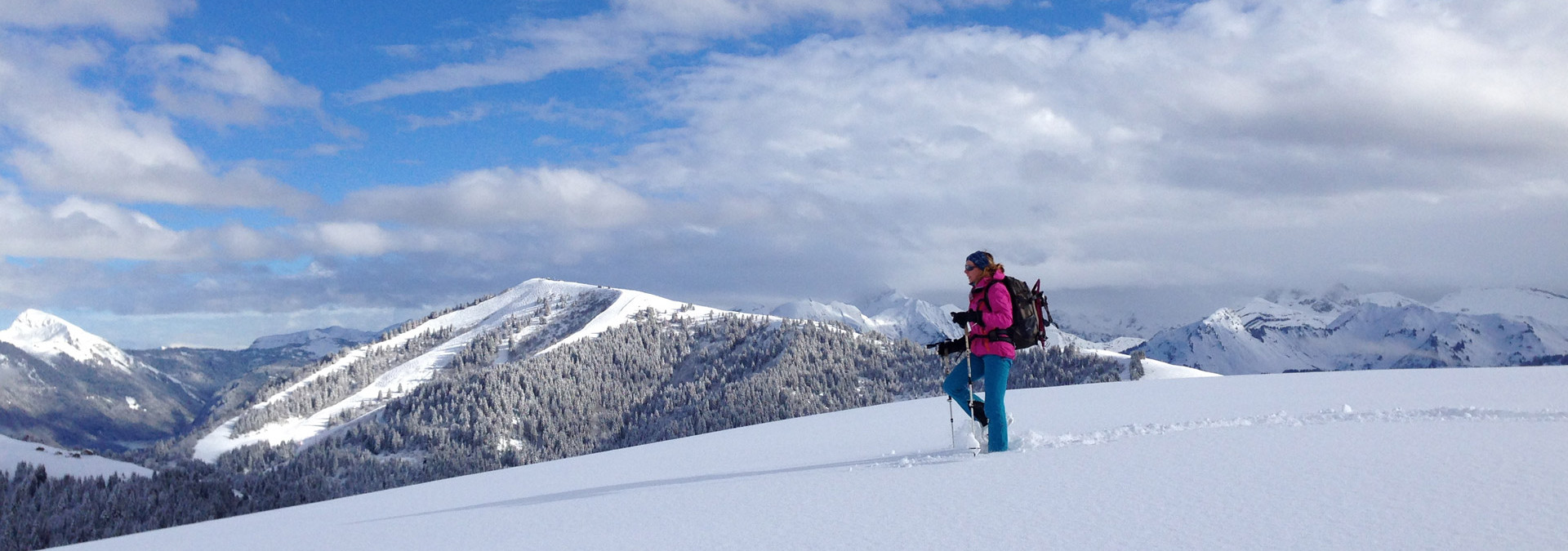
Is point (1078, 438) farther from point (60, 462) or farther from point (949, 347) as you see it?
point (60, 462)

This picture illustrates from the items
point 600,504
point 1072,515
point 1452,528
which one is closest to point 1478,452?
point 1452,528

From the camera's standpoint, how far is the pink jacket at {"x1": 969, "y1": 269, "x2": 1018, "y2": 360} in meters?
12.3

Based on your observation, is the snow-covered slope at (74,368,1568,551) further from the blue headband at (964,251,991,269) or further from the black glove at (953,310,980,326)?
the blue headband at (964,251,991,269)

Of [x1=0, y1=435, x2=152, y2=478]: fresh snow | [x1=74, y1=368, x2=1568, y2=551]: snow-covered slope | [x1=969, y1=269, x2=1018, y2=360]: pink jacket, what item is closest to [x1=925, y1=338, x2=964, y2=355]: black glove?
[x1=969, y1=269, x2=1018, y2=360]: pink jacket

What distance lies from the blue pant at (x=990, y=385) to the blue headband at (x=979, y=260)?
1.31 metres

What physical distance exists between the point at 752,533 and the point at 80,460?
6447 inches

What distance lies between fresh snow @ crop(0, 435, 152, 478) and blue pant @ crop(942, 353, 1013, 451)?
143 metres

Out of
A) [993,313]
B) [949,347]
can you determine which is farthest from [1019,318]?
[949,347]

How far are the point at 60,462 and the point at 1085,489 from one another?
167 metres

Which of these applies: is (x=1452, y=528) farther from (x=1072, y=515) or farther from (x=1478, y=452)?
(x=1478, y=452)

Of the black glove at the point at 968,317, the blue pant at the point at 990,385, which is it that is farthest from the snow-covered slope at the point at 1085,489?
the black glove at the point at 968,317

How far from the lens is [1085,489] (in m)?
8.12

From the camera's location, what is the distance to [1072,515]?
704 centimetres

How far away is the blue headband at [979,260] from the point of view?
1252 cm
